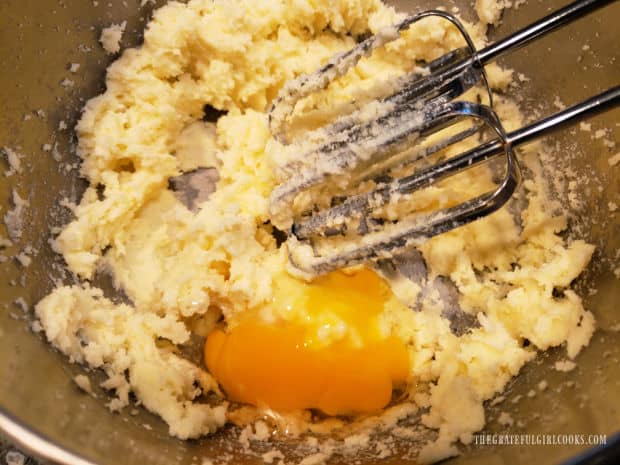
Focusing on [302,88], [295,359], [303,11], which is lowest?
[295,359]

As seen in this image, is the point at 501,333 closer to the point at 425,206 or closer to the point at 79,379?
the point at 425,206

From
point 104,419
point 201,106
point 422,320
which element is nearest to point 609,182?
point 422,320

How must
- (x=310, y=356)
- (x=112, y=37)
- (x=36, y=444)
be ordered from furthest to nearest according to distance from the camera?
(x=112, y=37), (x=310, y=356), (x=36, y=444)

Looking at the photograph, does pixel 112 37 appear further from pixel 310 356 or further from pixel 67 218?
pixel 310 356

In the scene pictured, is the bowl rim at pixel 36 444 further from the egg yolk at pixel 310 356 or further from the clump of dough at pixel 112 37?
the clump of dough at pixel 112 37

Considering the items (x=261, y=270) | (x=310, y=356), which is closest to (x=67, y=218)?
(x=261, y=270)

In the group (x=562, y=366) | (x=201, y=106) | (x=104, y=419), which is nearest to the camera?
(x=104, y=419)

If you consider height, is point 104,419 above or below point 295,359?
below

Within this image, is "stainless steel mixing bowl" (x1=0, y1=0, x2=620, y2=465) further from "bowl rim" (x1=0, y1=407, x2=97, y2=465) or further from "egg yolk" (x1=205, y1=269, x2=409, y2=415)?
"egg yolk" (x1=205, y1=269, x2=409, y2=415)
